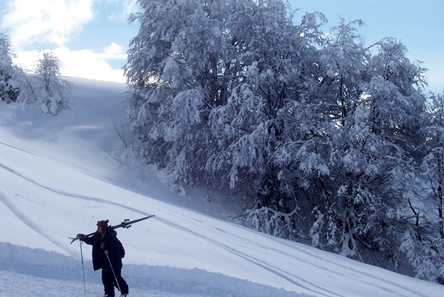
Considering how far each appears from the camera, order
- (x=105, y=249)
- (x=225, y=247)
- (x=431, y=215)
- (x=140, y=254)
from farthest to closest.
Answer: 1. (x=431, y=215)
2. (x=225, y=247)
3. (x=140, y=254)
4. (x=105, y=249)

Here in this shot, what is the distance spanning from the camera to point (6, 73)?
1852 centimetres

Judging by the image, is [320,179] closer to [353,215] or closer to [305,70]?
[353,215]

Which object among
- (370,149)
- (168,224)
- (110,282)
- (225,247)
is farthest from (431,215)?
(110,282)

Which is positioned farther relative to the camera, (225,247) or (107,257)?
(225,247)

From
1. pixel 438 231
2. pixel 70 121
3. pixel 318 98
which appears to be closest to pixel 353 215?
pixel 438 231

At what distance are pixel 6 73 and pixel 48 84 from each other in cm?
218

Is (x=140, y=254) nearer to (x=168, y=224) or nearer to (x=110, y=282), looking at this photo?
(x=110, y=282)

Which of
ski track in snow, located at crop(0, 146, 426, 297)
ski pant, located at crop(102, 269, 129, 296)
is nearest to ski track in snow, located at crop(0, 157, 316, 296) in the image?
ski track in snow, located at crop(0, 146, 426, 297)

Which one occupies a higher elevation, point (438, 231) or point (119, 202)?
point (438, 231)

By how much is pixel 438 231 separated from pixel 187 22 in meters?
12.7

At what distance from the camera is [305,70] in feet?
50.3

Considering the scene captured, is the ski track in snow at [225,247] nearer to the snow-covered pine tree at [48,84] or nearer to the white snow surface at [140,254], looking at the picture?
the white snow surface at [140,254]

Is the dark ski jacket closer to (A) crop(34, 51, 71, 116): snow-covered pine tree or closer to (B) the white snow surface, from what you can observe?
(B) the white snow surface

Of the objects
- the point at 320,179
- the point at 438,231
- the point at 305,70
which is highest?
the point at 305,70
